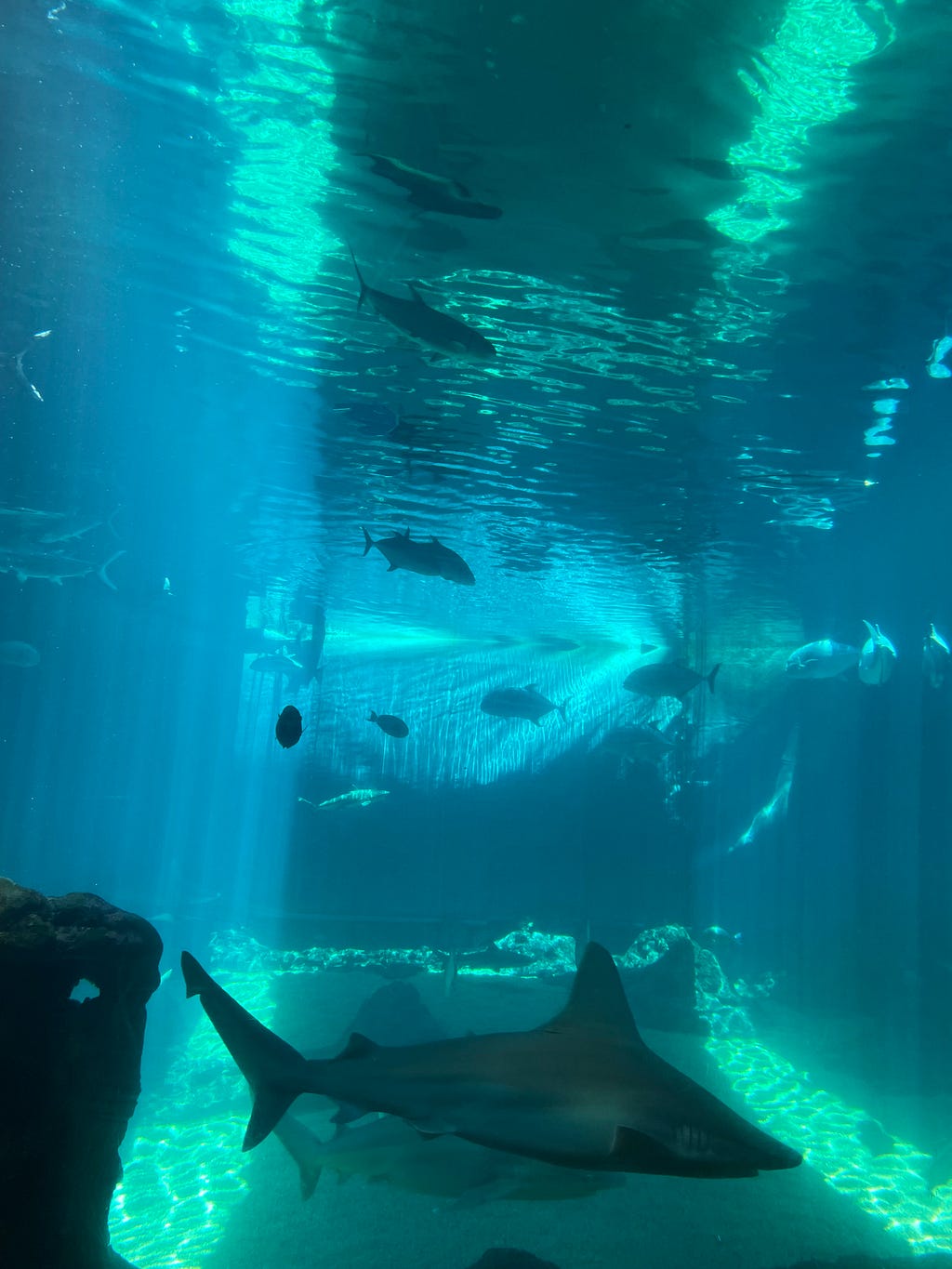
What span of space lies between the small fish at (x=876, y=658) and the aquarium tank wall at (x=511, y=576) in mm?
149

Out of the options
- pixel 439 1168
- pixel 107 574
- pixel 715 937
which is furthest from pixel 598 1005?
pixel 107 574

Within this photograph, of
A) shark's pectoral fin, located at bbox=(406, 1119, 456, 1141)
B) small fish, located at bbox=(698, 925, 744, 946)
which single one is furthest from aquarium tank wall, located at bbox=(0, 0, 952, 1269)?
small fish, located at bbox=(698, 925, 744, 946)

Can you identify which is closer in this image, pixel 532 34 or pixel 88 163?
pixel 532 34

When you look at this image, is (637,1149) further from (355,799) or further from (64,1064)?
(355,799)

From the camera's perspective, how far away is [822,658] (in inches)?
609

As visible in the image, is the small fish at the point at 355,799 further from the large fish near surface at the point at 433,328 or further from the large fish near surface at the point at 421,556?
the large fish near surface at the point at 433,328

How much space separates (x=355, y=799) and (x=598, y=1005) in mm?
16303

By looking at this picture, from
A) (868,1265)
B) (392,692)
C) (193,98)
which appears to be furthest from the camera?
(392,692)

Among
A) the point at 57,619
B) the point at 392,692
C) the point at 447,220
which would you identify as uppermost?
the point at 447,220

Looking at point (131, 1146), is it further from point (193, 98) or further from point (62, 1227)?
point (193, 98)

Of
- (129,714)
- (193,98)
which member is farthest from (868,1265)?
(129,714)

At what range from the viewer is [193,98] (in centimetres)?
767

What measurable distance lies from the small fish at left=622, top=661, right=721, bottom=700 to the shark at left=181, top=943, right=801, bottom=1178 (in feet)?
39.7

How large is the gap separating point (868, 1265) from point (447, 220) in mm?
11624
